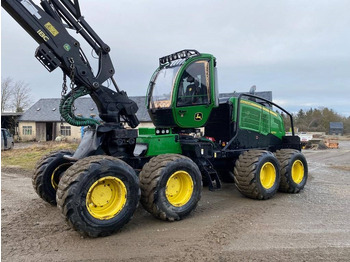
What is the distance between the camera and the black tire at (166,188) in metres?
4.81

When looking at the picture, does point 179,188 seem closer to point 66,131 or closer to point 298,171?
point 298,171

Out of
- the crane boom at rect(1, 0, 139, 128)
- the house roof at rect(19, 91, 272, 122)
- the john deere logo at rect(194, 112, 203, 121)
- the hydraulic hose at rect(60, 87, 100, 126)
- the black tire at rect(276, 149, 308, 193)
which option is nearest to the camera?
the crane boom at rect(1, 0, 139, 128)

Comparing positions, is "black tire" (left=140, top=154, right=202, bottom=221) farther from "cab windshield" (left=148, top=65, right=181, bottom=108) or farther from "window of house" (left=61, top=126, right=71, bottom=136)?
"window of house" (left=61, top=126, right=71, bottom=136)

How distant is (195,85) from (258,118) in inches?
93.7

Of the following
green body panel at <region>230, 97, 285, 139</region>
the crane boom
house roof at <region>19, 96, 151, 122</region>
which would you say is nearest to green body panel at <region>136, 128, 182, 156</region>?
the crane boom

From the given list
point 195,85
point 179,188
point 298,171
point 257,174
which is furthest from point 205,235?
point 298,171

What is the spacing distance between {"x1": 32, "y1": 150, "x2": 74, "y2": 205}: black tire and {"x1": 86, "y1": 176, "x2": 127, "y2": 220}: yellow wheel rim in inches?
68.1

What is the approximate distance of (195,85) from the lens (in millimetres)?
6344

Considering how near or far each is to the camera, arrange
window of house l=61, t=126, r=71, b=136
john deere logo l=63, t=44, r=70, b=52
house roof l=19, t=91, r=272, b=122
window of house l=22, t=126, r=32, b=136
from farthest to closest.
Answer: window of house l=22, t=126, r=32, b=136 < window of house l=61, t=126, r=71, b=136 < house roof l=19, t=91, r=272, b=122 < john deere logo l=63, t=44, r=70, b=52

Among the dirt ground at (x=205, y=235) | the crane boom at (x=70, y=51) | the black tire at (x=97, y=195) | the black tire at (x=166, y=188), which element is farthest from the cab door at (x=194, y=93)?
the black tire at (x=97, y=195)

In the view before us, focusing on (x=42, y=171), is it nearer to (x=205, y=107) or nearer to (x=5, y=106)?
(x=205, y=107)

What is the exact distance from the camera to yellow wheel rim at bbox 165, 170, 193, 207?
5.18 m

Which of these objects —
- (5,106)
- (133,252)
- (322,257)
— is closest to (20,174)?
(133,252)

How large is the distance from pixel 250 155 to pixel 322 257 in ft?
9.79
